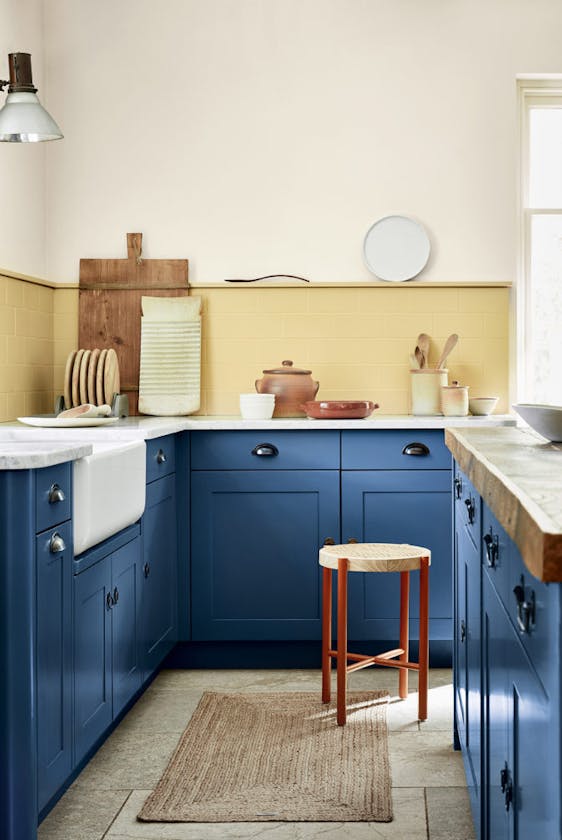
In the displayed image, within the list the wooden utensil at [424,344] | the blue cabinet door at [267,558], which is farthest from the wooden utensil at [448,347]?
the blue cabinet door at [267,558]

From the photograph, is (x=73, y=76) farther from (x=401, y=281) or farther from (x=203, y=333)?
(x=401, y=281)

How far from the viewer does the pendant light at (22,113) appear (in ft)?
10.2

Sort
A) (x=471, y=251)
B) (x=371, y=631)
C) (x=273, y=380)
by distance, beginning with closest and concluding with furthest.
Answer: (x=371, y=631) → (x=273, y=380) → (x=471, y=251)

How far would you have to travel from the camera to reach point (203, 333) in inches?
175

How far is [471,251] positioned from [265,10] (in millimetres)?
1416

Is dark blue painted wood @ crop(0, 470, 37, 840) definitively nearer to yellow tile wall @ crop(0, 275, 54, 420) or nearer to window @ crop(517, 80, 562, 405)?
yellow tile wall @ crop(0, 275, 54, 420)

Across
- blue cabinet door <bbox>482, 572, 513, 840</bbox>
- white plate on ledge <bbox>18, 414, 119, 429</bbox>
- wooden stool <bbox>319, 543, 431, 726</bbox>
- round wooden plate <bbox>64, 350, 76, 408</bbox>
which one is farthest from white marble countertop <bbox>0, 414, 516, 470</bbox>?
blue cabinet door <bbox>482, 572, 513, 840</bbox>

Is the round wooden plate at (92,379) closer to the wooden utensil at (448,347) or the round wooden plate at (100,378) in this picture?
the round wooden plate at (100,378)

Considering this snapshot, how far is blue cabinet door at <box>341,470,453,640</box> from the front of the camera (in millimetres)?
3770

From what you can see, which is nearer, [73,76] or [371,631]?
[371,631]

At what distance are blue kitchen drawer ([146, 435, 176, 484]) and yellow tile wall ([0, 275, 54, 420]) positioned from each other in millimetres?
689

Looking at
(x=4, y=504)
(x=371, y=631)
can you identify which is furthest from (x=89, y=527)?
(x=371, y=631)

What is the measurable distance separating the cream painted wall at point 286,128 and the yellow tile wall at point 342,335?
104 millimetres

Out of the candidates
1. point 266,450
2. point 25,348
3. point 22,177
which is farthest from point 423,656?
point 22,177
